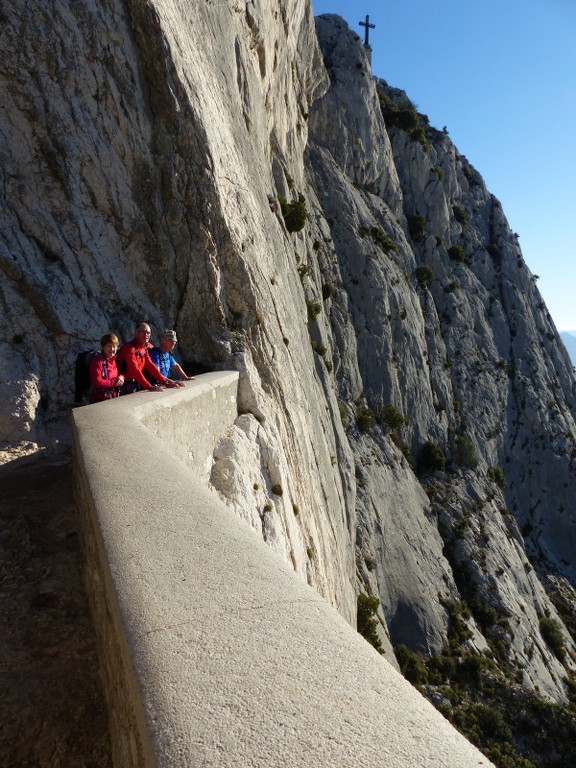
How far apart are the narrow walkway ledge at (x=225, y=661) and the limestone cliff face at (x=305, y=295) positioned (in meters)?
4.97

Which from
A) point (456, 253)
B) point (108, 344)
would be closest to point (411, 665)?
point (108, 344)

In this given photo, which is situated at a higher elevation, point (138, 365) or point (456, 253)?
point (456, 253)

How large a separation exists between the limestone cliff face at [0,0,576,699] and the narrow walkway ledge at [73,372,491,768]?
4.97m

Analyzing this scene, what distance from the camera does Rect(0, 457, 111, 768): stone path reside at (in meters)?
3.14

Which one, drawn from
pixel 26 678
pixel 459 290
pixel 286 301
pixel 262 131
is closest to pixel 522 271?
pixel 459 290

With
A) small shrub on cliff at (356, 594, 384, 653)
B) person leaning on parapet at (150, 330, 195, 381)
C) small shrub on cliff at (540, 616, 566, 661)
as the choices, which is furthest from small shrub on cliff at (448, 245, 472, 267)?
person leaning on parapet at (150, 330, 195, 381)

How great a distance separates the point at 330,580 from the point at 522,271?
52.8m

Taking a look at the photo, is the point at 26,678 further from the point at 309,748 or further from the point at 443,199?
the point at 443,199

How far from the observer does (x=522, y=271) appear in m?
58.3

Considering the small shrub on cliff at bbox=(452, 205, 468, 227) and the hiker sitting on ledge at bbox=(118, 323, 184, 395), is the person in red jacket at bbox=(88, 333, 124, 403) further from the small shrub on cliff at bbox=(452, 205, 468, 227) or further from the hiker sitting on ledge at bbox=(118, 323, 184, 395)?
the small shrub on cliff at bbox=(452, 205, 468, 227)

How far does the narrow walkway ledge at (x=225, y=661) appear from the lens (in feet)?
5.92

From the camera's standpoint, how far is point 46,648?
3902 millimetres

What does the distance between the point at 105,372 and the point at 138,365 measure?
649mm

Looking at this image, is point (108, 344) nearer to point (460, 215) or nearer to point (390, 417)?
point (390, 417)
